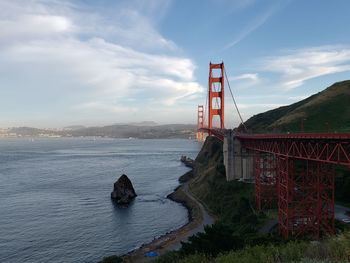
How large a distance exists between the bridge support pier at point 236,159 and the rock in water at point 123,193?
18.5 meters

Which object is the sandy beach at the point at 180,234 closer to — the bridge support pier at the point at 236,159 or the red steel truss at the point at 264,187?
the red steel truss at the point at 264,187

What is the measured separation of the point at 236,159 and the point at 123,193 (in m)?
21.3

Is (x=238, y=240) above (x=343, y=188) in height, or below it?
below

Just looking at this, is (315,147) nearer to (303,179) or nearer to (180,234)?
(303,179)

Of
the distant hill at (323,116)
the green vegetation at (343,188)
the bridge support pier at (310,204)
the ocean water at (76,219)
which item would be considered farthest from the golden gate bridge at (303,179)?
the distant hill at (323,116)

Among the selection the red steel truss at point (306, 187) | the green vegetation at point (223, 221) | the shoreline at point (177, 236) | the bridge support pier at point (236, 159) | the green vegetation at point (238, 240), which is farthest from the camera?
the bridge support pier at point (236, 159)

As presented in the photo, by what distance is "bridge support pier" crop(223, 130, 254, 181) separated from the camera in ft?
189

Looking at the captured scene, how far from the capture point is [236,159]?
2285 inches

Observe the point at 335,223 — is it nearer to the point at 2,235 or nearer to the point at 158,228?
the point at 158,228

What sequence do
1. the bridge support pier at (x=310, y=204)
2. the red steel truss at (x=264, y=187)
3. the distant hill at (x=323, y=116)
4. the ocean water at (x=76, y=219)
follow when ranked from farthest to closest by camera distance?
the distant hill at (x=323, y=116)
the red steel truss at (x=264, y=187)
the ocean water at (x=76, y=219)
the bridge support pier at (x=310, y=204)

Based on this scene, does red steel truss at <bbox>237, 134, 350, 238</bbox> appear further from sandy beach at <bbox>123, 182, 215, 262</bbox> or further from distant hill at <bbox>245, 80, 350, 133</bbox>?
distant hill at <bbox>245, 80, 350, 133</bbox>

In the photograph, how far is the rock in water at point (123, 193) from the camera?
6520cm

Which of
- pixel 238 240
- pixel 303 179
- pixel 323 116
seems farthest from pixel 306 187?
pixel 323 116

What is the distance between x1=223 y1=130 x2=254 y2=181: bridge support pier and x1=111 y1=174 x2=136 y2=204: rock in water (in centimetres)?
1852
